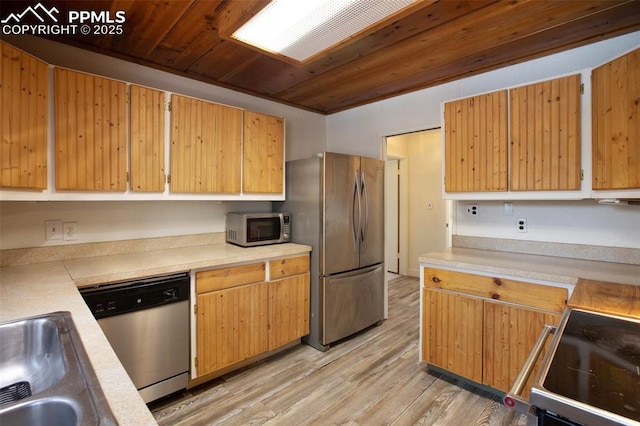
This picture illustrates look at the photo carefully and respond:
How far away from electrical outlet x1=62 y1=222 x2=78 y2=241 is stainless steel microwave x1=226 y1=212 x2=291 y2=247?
44.0 inches

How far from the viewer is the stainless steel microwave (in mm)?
2609

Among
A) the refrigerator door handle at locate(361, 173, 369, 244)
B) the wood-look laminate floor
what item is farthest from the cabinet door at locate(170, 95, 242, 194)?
the wood-look laminate floor

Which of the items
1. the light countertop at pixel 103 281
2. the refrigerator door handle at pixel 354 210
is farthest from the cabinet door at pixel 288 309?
the refrigerator door handle at pixel 354 210

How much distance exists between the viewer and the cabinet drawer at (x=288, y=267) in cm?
252

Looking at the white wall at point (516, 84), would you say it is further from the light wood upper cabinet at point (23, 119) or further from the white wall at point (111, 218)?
the light wood upper cabinet at point (23, 119)

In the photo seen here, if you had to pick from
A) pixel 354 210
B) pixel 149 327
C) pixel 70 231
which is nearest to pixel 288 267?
pixel 354 210

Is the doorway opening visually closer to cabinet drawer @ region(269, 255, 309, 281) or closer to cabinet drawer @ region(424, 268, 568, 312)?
cabinet drawer @ region(269, 255, 309, 281)

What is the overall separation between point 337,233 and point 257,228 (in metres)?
0.73

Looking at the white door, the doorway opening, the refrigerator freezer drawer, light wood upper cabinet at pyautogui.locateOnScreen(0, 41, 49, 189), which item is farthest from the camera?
the white door

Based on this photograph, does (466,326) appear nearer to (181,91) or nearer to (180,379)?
(180,379)

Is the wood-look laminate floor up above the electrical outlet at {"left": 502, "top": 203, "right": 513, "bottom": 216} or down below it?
below

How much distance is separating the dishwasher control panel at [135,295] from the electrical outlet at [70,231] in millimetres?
670

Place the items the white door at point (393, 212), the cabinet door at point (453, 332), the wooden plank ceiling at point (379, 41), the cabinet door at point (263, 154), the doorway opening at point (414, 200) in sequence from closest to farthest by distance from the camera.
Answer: the wooden plank ceiling at point (379, 41) < the cabinet door at point (453, 332) < the cabinet door at point (263, 154) < the doorway opening at point (414, 200) < the white door at point (393, 212)
